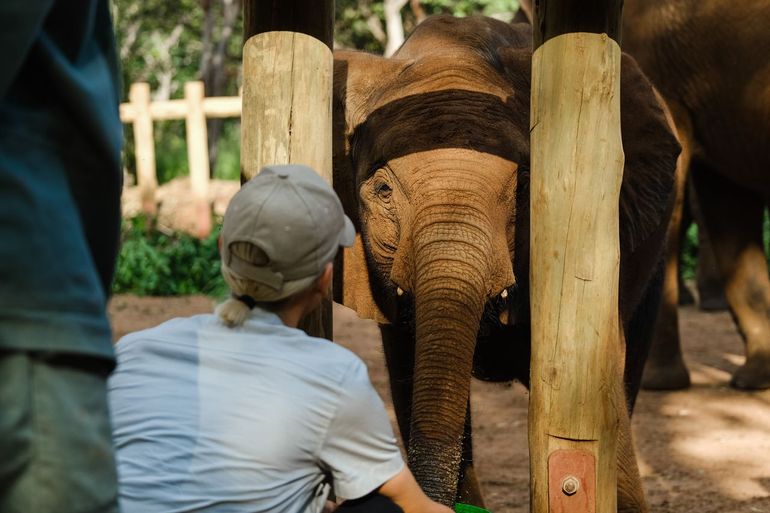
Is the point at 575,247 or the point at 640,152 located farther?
the point at 640,152

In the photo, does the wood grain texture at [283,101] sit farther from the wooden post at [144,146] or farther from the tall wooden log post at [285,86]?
the wooden post at [144,146]

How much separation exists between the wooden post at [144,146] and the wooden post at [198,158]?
0.51 m

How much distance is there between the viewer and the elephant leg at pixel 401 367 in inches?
210

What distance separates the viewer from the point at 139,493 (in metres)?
2.39

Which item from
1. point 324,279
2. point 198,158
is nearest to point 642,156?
point 324,279

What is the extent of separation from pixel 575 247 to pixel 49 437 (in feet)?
7.59

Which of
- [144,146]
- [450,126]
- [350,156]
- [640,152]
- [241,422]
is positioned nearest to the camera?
[241,422]

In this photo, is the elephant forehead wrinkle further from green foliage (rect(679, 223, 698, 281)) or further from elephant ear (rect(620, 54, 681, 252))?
green foliage (rect(679, 223, 698, 281))

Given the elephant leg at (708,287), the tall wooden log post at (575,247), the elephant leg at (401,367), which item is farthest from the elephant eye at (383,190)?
the elephant leg at (708,287)

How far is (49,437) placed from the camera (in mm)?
1632

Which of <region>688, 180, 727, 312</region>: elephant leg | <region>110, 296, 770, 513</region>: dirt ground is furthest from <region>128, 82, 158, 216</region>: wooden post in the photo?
<region>688, 180, 727, 312</region>: elephant leg

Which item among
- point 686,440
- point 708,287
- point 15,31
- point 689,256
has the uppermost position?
point 15,31

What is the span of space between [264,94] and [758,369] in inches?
209

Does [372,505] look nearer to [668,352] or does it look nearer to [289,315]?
[289,315]
